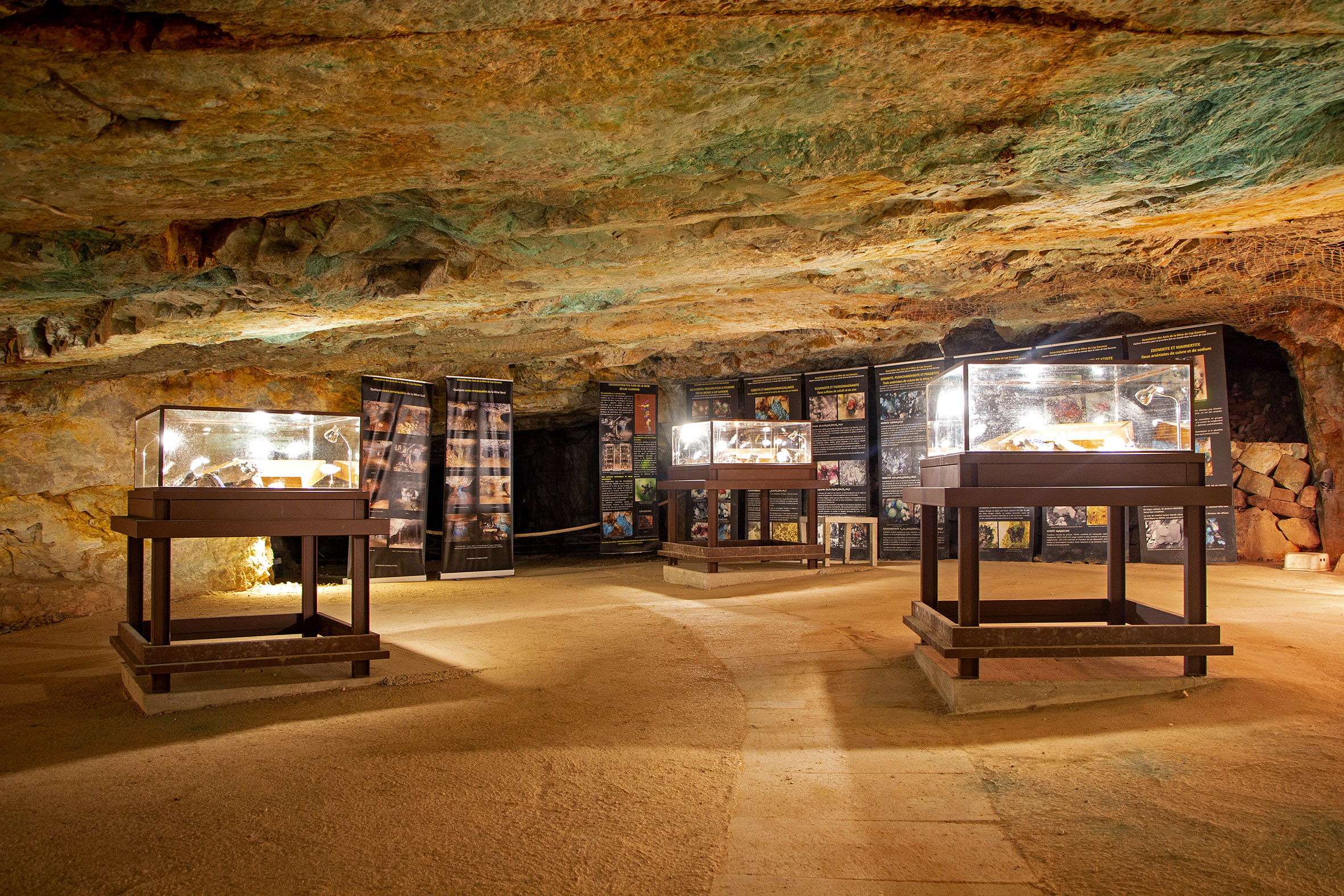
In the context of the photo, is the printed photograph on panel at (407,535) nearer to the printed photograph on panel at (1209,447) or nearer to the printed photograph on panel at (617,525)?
the printed photograph on panel at (617,525)

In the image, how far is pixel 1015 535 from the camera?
10.2 metres

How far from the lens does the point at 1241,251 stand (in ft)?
22.7

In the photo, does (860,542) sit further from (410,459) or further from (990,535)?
(410,459)

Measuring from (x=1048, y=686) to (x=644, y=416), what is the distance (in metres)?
9.21

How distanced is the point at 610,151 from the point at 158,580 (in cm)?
349

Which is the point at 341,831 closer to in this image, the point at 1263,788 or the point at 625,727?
the point at 625,727

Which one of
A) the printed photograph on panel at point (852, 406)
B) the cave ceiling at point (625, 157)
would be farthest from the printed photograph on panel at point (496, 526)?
the printed photograph on panel at point (852, 406)

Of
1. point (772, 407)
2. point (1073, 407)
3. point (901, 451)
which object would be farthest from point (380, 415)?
point (1073, 407)

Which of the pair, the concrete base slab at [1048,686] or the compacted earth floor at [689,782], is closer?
the compacted earth floor at [689,782]

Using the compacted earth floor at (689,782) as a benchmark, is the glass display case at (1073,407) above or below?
above

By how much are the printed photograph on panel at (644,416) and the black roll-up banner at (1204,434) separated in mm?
6687

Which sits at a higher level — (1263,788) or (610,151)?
(610,151)

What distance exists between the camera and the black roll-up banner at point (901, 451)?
10883mm

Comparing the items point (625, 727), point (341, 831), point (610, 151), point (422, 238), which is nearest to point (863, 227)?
point (610, 151)
